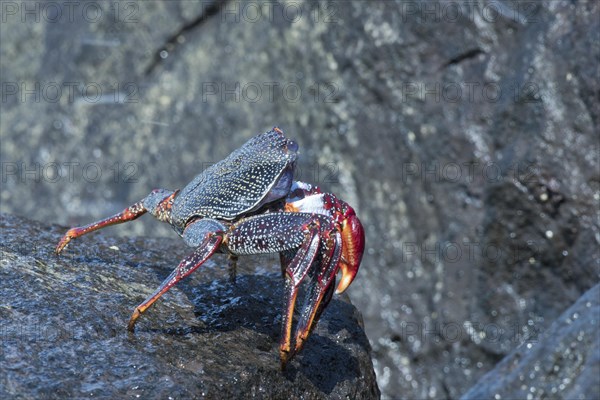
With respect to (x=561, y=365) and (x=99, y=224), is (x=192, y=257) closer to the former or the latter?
(x=99, y=224)

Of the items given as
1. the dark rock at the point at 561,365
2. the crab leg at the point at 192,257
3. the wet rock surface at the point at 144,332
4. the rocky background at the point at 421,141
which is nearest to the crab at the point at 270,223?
the crab leg at the point at 192,257

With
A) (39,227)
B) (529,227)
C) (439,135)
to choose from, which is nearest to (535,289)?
(529,227)

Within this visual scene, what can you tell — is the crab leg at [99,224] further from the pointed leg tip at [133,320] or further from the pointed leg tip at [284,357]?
the pointed leg tip at [284,357]

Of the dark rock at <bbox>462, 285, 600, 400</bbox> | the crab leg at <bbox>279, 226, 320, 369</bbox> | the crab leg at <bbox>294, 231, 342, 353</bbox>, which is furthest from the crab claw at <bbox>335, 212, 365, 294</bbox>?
the dark rock at <bbox>462, 285, 600, 400</bbox>

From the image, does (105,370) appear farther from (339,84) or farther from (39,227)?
(339,84)

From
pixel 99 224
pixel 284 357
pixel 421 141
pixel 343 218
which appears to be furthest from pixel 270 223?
pixel 421 141

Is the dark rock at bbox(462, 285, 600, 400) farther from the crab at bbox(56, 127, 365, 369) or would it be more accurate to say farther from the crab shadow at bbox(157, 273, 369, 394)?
the crab at bbox(56, 127, 365, 369)

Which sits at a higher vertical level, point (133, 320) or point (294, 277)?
point (294, 277)
